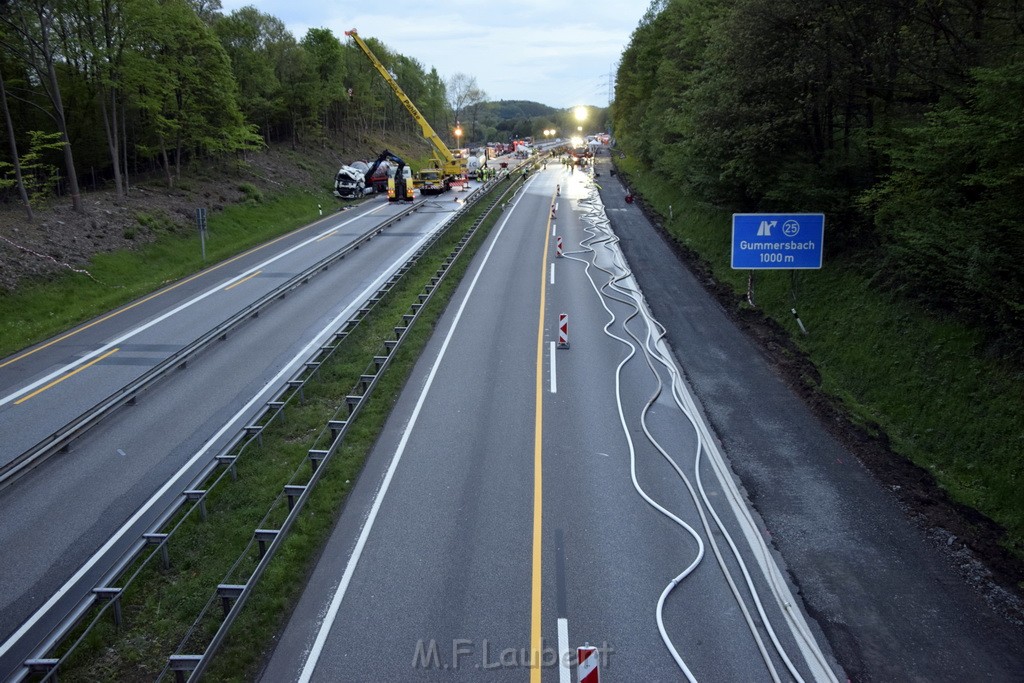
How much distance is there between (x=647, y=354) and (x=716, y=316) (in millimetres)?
4422

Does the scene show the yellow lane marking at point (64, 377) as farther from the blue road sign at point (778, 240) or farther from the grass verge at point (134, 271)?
the blue road sign at point (778, 240)

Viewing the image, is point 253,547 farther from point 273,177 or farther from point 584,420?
point 273,177

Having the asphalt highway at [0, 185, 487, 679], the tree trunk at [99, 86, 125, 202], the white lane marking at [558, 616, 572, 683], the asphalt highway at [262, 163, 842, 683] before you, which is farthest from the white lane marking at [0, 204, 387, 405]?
the white lane marking at [558, 616, 572, 683]

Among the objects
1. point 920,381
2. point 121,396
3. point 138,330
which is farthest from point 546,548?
point 138,330

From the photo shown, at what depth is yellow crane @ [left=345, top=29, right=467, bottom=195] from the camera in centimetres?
5500

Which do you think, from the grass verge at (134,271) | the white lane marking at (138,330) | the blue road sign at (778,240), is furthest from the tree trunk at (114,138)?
the blue road sign at (778,240)

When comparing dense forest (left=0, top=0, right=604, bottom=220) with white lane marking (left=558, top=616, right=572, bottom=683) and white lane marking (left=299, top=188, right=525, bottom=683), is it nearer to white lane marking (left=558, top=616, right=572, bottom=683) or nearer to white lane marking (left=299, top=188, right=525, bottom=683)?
white lane marking (left=299, top=188, right=525, bottom=683)

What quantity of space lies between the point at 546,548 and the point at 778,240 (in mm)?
12489

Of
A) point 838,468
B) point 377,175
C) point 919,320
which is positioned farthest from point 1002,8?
point 377,175

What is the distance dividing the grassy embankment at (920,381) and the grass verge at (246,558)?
34.5 ft

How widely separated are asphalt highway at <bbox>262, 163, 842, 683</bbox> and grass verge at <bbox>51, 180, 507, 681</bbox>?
0.31 metres

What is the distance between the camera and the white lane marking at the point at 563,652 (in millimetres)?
8281

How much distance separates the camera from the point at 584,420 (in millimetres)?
15359

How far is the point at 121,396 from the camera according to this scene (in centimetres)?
1593
